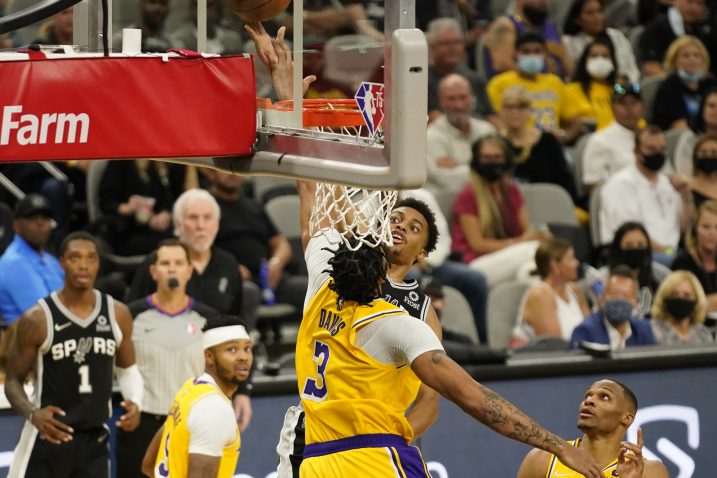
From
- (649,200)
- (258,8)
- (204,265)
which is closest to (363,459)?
(258,8)

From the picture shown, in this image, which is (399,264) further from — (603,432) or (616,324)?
(616,324)

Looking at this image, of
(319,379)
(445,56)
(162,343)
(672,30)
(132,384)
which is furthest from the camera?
(672,30)

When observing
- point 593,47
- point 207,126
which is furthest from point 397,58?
point 593,47

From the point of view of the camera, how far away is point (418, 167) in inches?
187

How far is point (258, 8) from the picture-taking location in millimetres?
5562

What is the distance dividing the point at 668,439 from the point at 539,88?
13.3ft

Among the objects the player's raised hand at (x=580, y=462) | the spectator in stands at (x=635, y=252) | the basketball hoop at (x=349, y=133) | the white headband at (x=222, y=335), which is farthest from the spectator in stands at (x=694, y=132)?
the player's raised hand at (x=580, y=462)

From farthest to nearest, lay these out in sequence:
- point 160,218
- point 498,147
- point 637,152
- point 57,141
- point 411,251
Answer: point 637,152 < point 498,147 < point 160,218 < point 411,251 < point 57,141

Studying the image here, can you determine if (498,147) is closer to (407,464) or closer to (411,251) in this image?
(411,251)

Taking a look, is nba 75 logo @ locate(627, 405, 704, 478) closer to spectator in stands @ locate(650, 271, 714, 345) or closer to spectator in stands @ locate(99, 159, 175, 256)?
spectator in stands @ locate(650, 271, 714, 345)

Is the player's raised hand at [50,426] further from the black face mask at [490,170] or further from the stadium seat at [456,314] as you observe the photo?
the black face mask at [490,170]

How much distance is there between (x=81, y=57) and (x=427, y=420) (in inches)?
98.5

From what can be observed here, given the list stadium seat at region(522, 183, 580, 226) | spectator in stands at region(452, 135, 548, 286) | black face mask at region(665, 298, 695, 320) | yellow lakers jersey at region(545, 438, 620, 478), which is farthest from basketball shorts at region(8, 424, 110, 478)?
stadium seat at region(522, 183, 580, 226)

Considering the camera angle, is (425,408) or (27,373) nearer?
(425,408)
